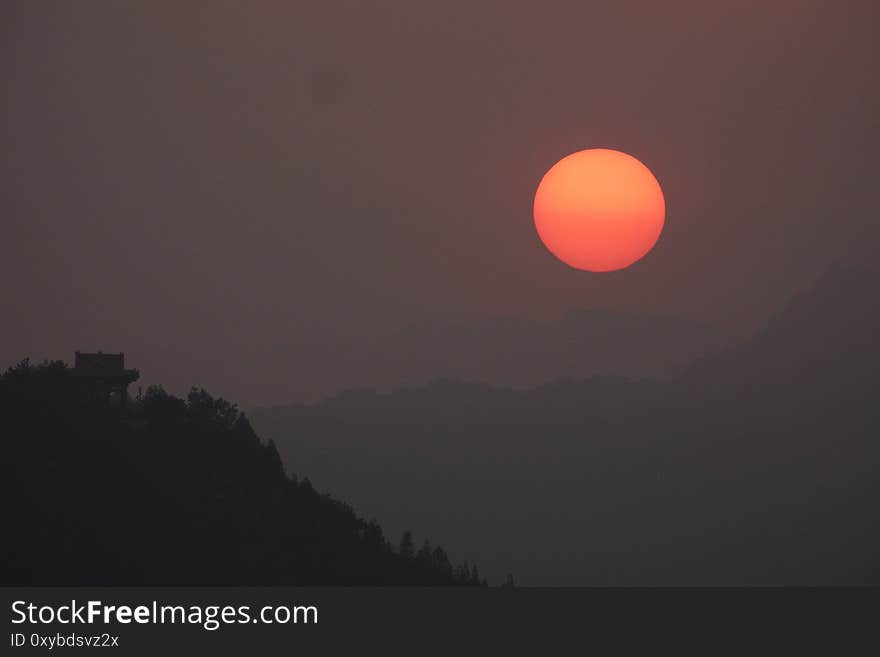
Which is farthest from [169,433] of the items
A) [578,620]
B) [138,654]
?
[138,654]

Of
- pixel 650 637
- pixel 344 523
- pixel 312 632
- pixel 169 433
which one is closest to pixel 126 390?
pixel 169 433

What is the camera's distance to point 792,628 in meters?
80.9

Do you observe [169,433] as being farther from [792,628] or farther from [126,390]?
[792,628]

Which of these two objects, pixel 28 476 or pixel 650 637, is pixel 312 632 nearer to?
pixel 650 637

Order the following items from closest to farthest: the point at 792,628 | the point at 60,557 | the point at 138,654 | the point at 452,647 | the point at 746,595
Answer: the point at 138,654
the point at 452,647
the point at 792,628
the point at 746,595
the point at 60,557

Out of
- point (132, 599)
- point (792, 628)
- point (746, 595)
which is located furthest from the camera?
point (746, 595)

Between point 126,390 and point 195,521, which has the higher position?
point 126,390

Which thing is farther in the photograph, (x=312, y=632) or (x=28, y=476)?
(x=28, y=476)

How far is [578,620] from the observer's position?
84000 millimetres

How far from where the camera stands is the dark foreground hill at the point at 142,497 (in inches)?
4309

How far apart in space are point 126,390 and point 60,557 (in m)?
15.4

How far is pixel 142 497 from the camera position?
4555 inches

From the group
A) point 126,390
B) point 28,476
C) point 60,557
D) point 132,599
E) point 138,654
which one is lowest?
point 138,654

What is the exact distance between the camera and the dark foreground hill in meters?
109
